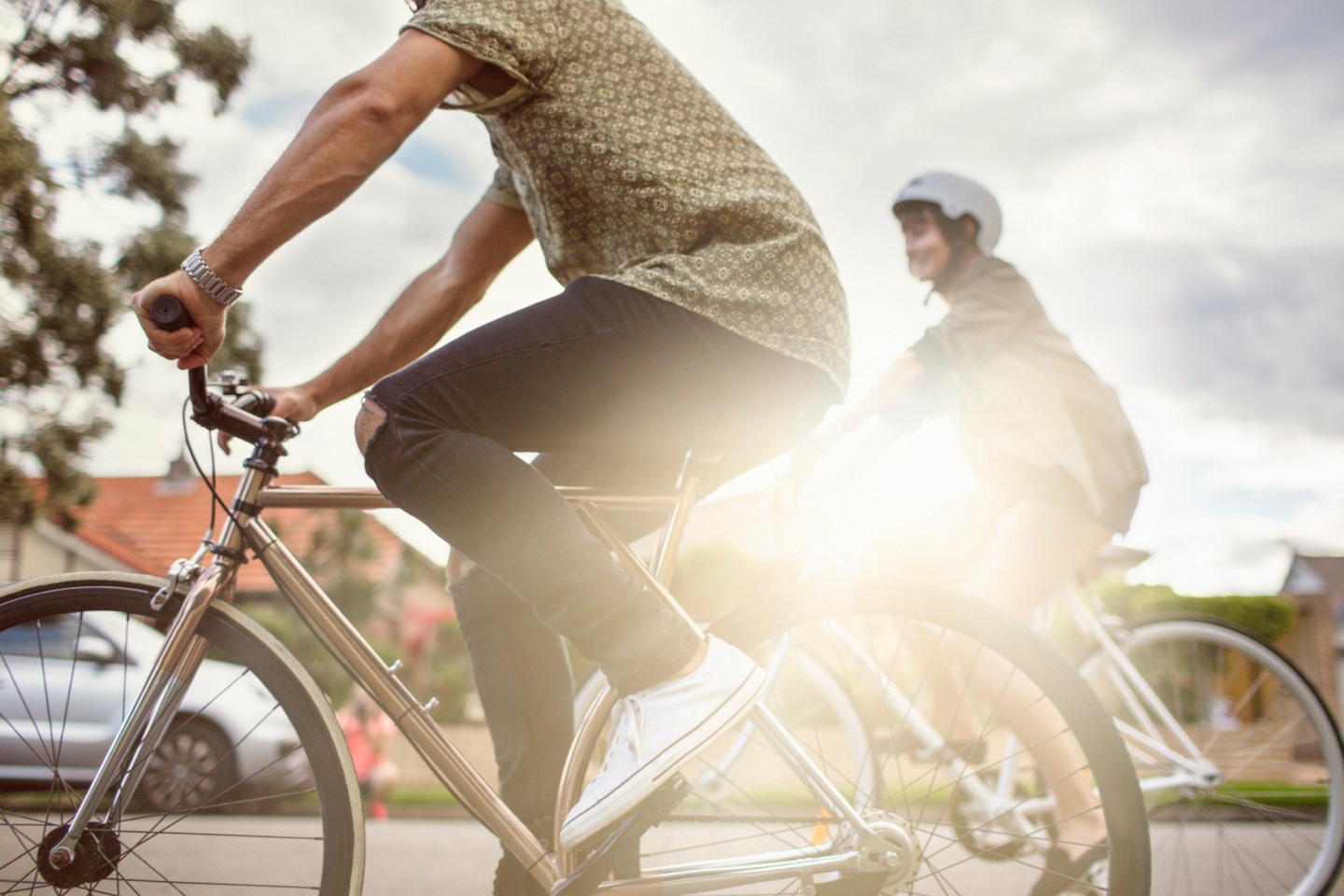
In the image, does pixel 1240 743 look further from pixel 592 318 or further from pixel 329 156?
pixel 329 156

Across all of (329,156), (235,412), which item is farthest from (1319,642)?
(329,156)

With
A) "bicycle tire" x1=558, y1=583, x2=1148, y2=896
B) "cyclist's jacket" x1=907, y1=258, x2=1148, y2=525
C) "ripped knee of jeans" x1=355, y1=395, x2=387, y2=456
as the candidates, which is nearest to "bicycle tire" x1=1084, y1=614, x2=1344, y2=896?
"cyclist's jacket" x1=907, y1=258, x2=1148, y2=525

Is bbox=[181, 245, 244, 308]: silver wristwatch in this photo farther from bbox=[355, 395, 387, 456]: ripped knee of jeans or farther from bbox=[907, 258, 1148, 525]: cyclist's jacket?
bbox=[907, 258, 1148, 525]: cyclist's jacket

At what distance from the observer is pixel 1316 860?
8.72 feet

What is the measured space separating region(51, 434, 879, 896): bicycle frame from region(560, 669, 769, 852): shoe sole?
0.56 ft

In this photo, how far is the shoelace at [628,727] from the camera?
4.77 feet

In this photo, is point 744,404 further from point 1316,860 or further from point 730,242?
point 1316,860

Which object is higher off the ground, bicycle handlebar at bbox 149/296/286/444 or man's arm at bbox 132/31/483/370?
man's arm at bbox 132/31/483/370

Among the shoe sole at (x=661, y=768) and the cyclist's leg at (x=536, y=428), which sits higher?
the cyclist's leg at (x=536, y=428)

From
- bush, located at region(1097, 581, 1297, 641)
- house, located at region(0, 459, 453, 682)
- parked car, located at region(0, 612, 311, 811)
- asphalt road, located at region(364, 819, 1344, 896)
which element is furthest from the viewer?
bush, located at region(1097, 581, 1297, 641)

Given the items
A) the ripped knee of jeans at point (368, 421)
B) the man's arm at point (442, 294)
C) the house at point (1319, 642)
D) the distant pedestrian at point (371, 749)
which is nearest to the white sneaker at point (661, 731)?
the ripped knee of jeans at point (368, 421)

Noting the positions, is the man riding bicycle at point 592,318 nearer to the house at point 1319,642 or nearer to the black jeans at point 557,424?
the black jeans at point 557,424

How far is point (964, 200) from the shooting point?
3066 millimetres

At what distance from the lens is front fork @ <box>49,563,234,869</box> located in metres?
1.62
